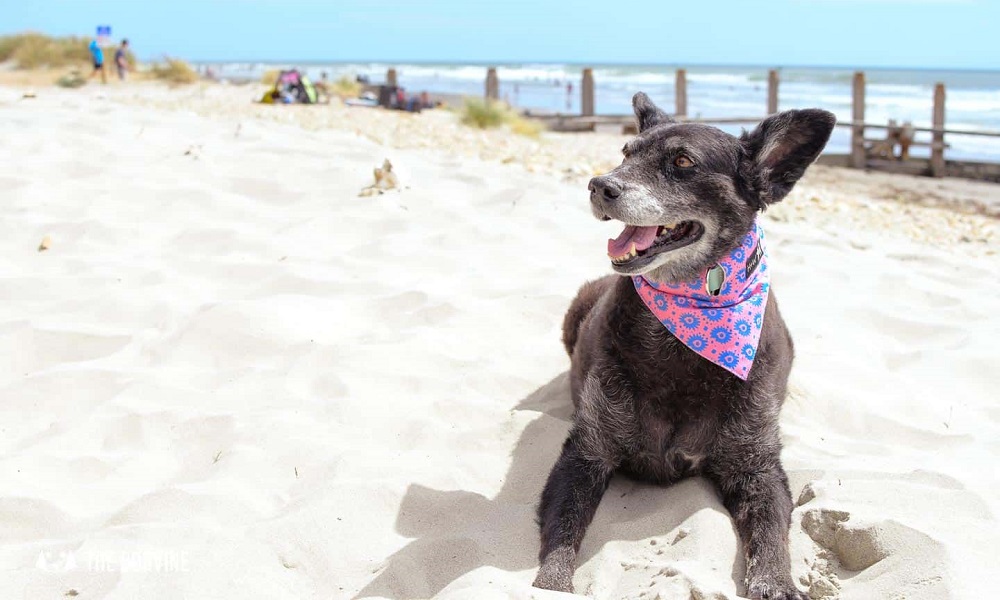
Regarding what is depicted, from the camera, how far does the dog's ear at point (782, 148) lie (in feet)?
10.5

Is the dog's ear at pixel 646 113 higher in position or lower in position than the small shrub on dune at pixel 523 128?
higher

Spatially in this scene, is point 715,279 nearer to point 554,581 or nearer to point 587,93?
point 554,581

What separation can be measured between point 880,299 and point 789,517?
3.27m

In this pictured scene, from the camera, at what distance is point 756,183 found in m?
3.30

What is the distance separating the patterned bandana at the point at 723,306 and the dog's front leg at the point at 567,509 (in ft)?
2.11

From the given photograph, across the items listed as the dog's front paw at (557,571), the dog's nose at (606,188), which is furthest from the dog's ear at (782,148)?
the dog's front paw at (557,571)

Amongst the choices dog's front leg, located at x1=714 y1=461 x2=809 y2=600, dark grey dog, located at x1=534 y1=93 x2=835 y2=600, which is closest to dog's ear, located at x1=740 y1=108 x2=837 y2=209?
dark grey dog, located at x1=534 y1=93 x2=835 y2=600

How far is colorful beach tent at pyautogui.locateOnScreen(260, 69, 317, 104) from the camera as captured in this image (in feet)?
64.0

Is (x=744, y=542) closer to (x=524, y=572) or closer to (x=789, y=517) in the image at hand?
(x=789, y=517)

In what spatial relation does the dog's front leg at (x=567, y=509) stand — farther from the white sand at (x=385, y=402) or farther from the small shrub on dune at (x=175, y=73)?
the small shrub on dune at (x=175, y=73)

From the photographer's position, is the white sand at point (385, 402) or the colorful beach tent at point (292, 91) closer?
the white sand at point (385, 402)

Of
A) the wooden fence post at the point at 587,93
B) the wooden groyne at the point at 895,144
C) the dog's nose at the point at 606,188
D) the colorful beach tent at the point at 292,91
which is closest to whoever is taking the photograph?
the dog's nose at the point at 606,188

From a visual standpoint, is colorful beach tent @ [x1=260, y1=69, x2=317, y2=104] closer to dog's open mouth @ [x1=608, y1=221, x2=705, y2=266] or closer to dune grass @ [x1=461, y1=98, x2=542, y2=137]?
dune grass @ [x1=461, y1=98, x2=542, y2=137]

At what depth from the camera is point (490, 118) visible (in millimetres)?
18203
